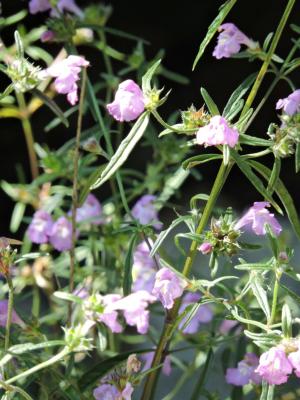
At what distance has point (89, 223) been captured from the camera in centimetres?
136

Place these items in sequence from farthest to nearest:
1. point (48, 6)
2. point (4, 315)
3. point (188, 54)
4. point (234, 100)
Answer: point (188, 54), point (48, 6), point (4, 315), point (234, 100)

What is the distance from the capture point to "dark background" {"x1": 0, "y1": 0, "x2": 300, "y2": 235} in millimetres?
2135

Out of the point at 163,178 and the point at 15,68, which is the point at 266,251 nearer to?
the point at 163,178

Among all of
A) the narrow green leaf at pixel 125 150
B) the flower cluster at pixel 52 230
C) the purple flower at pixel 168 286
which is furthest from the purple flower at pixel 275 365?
the flower cluster at pixel 52 230

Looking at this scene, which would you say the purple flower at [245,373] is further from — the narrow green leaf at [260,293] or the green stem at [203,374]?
the narrow green leaf at [260,293]

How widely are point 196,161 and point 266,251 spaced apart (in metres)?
1.12

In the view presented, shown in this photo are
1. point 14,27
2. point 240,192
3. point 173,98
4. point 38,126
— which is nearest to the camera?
point 14,27

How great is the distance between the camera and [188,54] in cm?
A: 223

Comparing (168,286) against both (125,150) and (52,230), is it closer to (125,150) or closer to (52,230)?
(125,150)

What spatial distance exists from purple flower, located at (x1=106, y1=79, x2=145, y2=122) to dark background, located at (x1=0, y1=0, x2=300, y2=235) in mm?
1121

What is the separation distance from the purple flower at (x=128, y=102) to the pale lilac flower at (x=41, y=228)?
1.31 ft

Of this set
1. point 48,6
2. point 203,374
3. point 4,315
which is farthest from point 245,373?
point 48,6

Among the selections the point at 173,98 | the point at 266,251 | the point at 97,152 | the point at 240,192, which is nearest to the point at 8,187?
the point at 97,152

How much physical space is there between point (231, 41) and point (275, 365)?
0.39 metres
